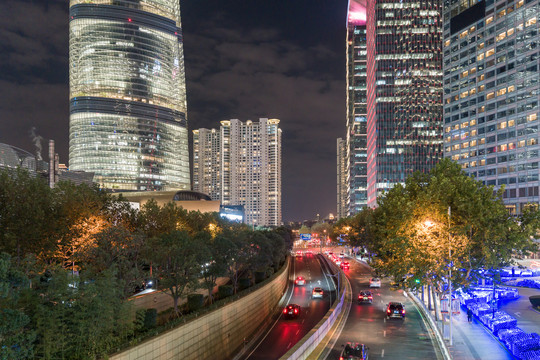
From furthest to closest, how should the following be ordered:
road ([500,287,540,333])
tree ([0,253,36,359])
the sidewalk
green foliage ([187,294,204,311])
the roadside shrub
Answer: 1. the roadside shrub
2. green foliage ([187,294,204,311])
3. road ([500,287,540,333])
4. the sidewalk
5. tree ([0,253,36,359])

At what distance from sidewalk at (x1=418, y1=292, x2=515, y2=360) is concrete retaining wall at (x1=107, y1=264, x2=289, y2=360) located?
19.8 metres

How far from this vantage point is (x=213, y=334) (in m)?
39.9

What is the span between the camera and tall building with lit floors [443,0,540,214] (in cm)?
11200

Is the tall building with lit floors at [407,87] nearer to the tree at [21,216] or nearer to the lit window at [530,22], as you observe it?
the lit window at [530,22]

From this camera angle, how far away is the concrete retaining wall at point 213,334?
2939 cm

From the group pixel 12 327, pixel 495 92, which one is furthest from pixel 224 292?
pixel 495 92

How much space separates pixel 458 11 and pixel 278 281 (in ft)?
364

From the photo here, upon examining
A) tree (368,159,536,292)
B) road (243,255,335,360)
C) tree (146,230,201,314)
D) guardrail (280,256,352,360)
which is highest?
tree (368,159,536,292)

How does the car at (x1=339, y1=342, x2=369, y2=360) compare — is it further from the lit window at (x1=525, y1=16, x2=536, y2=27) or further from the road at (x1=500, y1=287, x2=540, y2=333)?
the lit window at (x1=525, y1=16, x2=536, y2=27)

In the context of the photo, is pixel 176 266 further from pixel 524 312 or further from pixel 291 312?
pixel 524 312

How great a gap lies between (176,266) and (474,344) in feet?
86.5

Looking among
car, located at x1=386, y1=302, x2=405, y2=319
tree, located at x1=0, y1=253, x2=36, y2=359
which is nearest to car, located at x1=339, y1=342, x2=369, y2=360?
car, located at x1=386, y1=302, x2=405, y2=319

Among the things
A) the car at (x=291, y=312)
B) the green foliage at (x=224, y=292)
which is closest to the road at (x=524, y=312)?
the car at (x=291, y=312)

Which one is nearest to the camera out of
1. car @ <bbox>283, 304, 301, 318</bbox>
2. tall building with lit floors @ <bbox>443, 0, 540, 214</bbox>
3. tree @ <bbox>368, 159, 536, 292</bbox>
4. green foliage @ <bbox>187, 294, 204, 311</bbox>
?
tree @ <bbox>368, 159, 536, 292</bbox>
